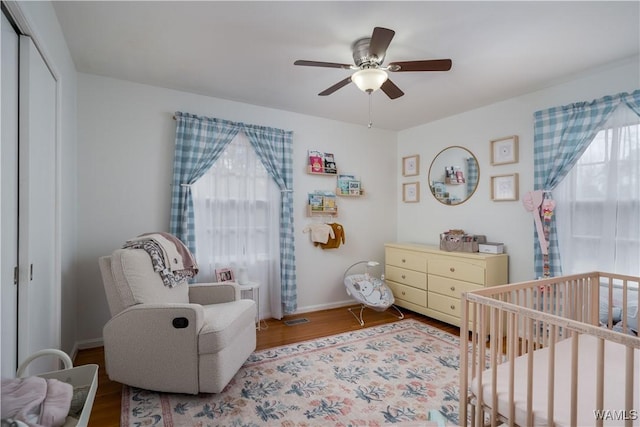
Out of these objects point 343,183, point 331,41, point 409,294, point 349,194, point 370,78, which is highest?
point 331,41

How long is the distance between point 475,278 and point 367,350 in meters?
1.28

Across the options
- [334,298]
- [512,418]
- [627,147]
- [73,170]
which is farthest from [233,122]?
[627,147]

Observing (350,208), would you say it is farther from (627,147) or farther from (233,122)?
(627,147)

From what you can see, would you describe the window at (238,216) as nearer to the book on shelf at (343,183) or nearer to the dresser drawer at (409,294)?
the book on shelf at (343,183)

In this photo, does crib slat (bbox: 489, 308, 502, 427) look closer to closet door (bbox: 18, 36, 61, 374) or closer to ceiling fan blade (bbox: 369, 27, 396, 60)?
ceiling fan blade (bbox: 369, 27, 396, 60)

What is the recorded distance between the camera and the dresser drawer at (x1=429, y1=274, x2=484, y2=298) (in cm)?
317

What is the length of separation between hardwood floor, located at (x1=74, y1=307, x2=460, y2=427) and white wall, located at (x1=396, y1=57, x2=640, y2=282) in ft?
3.57

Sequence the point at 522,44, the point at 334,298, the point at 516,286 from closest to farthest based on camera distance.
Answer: the point at 516,286
the point at 522,44
the point at 334,298

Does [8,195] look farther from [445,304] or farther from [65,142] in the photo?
[445,304]

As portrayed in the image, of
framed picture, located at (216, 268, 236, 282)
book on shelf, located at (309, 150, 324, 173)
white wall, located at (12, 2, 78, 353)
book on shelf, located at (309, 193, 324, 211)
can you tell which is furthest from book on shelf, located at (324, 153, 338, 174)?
white wall, located at (12, 2, 78, 353)

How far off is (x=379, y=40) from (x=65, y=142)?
230 cm

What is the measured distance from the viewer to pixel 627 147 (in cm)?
243

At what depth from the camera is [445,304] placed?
336cm

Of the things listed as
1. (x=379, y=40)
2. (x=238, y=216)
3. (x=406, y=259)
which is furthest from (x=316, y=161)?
(x=379, y=40)
